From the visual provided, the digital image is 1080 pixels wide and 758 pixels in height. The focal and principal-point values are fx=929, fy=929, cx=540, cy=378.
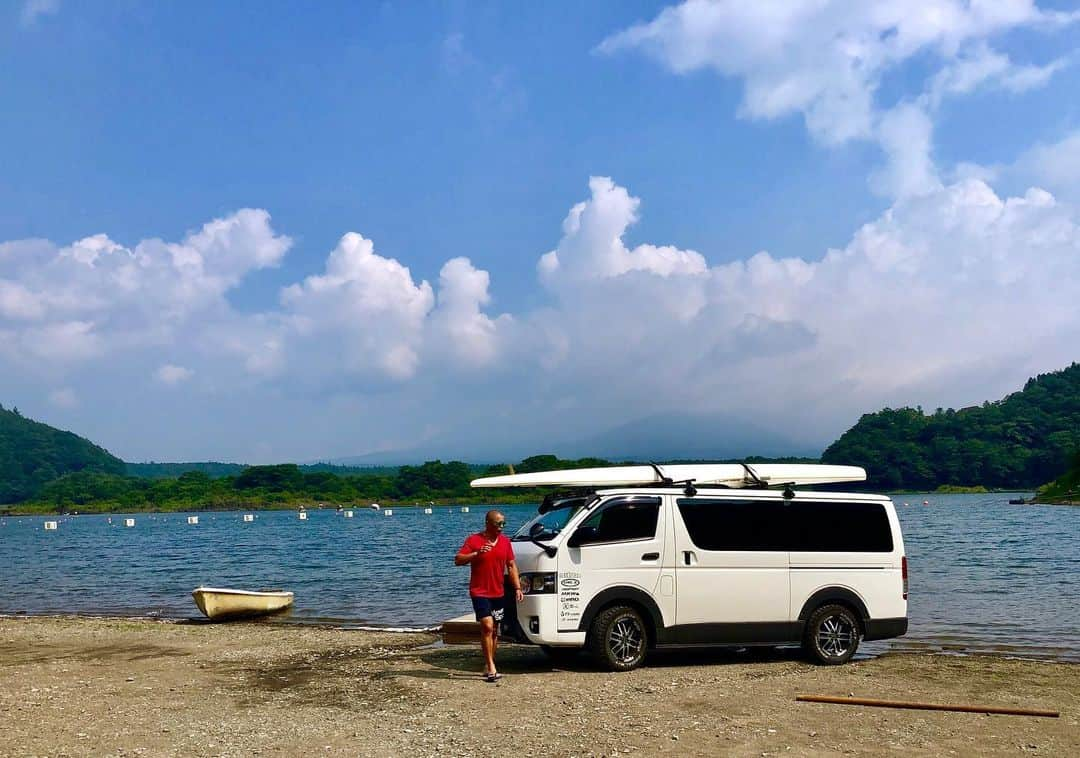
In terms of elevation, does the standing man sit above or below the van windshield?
below

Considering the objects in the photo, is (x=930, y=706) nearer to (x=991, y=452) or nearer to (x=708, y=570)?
(x=708, y=570)

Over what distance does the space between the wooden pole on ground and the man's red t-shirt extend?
4.28 m

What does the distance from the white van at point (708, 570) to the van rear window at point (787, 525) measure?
0.05 ft

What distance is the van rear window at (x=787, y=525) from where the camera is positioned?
47.0ft

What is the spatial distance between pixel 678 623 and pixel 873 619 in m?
3.44

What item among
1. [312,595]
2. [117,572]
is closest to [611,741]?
[312,595]

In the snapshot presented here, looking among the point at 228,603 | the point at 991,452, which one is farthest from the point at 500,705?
the point at 991,452

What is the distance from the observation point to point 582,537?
13.8m

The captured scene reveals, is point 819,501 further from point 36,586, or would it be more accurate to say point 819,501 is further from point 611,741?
point 36,586

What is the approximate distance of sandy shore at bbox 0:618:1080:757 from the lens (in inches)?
385

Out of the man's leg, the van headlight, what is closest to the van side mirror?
the van headlight

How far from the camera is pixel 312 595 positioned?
33250mm

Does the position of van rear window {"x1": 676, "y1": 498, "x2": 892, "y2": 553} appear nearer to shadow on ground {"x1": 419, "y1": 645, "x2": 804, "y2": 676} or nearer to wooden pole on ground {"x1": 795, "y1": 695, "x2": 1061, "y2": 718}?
shadow on ground {"x1": 419, "y1": 645, "x2": 804, "y2": 676}

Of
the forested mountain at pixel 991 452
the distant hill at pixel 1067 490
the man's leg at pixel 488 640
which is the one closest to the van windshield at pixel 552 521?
the man's leg at pixel 488 640
